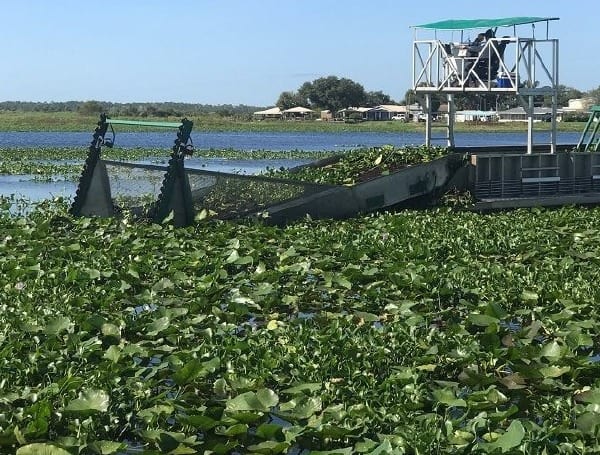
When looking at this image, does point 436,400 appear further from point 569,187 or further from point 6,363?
point 569,187

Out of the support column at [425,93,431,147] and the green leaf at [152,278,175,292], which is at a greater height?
the support column at [425,93,431,147]

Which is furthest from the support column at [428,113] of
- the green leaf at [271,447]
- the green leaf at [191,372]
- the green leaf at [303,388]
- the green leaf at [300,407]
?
the green leaf at [271,447]

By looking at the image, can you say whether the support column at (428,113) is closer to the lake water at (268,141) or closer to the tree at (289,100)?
the lake water at (268,141)

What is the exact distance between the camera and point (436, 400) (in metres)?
5.39

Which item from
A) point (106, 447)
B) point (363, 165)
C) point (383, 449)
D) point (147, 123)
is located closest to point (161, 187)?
point (147, 123)

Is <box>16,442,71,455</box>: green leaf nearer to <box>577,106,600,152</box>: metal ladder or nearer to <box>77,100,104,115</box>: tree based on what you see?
<box>577,106,600,152</box>: metal ladder

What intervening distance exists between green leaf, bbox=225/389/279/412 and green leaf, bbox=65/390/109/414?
24.9 inches

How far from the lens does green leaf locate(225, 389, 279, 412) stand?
17.0ft

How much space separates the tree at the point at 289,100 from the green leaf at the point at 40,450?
136m

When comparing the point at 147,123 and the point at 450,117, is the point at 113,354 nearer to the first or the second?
the point at 147,123

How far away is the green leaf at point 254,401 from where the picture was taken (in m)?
5.20

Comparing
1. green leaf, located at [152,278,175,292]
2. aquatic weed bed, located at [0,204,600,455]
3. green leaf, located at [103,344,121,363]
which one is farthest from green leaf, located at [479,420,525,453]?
green leaf, located at [152,278,175,292]

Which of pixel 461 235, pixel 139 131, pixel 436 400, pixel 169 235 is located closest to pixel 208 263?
pixel 169 235

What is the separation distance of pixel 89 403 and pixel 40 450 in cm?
56
